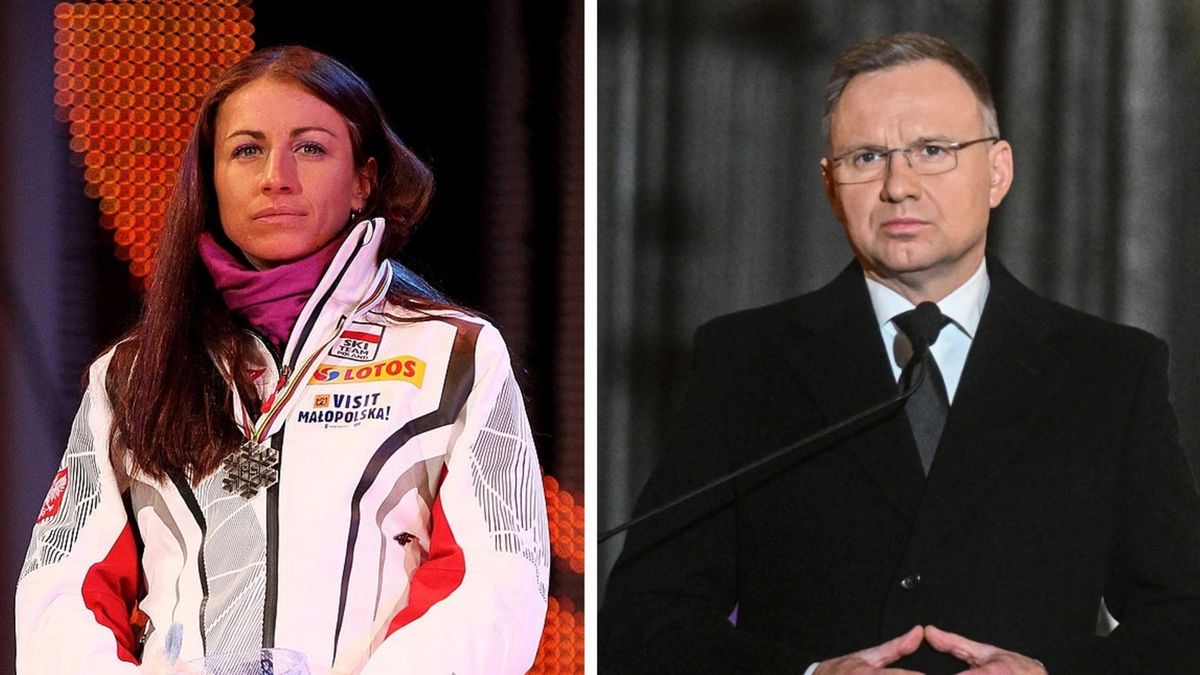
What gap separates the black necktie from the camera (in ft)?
6.67

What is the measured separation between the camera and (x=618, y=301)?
216 centimetres

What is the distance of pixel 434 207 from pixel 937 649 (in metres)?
1.04

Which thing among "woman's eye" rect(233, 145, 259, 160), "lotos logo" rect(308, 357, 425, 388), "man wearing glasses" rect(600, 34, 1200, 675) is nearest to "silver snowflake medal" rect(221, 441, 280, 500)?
"lotos logo" rect(308, 357, 425, 388)

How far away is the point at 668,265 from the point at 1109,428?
721 millimetres

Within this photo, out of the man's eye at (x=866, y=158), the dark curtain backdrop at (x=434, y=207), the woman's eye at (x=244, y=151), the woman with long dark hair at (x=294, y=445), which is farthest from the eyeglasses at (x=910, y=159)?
the woman's eye at (x=244, y=151)

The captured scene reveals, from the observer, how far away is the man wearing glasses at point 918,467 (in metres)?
1.97

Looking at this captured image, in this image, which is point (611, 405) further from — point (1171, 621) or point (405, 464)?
point (1171, 621)

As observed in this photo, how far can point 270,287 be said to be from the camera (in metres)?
2.08

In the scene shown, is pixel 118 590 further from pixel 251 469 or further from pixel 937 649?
pixel 937 649

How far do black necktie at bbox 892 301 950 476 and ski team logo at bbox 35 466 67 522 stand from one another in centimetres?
133

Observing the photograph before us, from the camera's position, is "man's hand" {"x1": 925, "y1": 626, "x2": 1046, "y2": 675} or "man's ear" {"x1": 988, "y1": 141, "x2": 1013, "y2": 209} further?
"man's ear" {"x1": 988, "y1": 141, "x2": 1013, "y2": 209}

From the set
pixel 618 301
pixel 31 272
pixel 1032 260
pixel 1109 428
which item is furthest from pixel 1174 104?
pixel 31 272

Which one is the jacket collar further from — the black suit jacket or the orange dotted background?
the black suit jacket

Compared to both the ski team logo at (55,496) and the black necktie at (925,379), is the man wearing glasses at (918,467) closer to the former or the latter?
the black necktie at (925,379)
